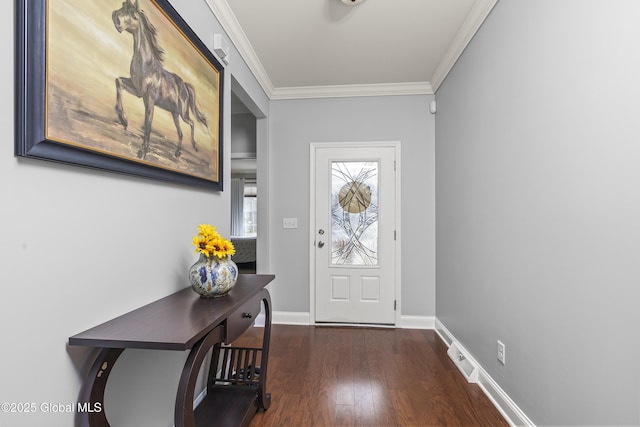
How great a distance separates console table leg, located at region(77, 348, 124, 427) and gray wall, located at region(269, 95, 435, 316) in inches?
97.7

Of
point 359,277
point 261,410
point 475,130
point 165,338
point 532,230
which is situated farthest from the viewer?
point 359,277

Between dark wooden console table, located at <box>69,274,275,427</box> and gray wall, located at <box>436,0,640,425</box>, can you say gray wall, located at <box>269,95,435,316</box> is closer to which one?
gray wall, located at <box>436,0,640,425</box>

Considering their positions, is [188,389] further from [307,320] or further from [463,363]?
[307,320]

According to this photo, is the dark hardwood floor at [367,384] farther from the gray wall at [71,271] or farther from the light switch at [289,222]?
→ the light switch at [289,222]

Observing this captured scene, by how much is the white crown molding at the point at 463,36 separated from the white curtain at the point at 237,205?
730cm

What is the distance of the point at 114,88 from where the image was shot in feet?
3.70

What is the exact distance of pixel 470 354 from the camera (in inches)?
91.7

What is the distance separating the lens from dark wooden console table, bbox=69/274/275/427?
0.95 m

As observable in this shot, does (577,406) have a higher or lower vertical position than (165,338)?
lower

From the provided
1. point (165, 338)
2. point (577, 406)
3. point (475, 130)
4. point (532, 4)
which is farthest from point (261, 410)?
point (532, 4)

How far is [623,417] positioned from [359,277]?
7.98ft

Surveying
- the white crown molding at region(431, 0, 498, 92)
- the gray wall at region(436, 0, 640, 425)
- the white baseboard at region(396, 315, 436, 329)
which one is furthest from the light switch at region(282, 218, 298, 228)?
the white crown molding at region(431, 0, 498, 92)

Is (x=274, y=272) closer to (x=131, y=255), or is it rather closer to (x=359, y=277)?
(x=359, y=277)

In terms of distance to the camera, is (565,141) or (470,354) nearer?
(565,141)
